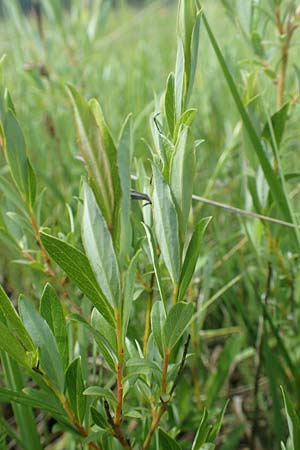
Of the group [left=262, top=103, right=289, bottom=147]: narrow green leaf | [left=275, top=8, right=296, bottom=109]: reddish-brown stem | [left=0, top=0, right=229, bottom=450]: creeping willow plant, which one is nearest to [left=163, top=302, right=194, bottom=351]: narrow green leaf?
[left=0, top=0, right=229, bottom=450]: creeping willow plant

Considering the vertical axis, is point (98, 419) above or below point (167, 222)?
below

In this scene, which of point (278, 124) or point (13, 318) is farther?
point (278, 124)

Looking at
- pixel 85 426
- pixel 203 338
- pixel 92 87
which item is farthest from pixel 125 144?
pixel 92 87

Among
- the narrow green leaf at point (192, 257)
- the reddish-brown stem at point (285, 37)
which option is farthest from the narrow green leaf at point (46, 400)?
the reddish-brown stem at point (285, 37)

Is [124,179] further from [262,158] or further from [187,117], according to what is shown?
[262,158]

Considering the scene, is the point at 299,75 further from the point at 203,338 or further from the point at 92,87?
the point at 92,87

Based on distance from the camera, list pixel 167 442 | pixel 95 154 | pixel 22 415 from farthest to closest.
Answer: pixel 22 415, pixel 167 442, pixel 95 154

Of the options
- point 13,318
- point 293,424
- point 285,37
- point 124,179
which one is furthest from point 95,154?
point 285,37
